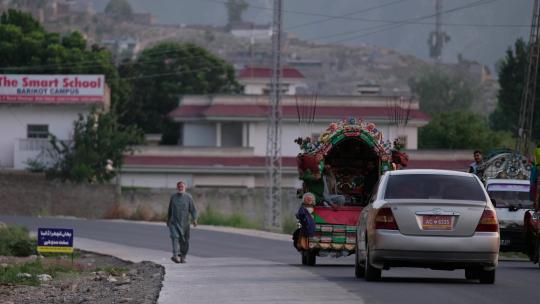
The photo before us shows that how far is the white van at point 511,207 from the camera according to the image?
3462 centimetres

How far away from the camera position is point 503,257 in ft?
124

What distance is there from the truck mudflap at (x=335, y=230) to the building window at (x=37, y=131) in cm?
5646

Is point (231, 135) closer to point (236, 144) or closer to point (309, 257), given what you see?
point (236, 144)

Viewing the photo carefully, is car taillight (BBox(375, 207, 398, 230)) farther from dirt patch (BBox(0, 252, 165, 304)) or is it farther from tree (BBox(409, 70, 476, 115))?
tree (BBox(409, 70, 476, 115))

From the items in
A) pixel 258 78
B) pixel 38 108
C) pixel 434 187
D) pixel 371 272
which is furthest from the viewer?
pixel 258 78

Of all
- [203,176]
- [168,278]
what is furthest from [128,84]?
[168,278]

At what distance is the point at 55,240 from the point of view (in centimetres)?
3569

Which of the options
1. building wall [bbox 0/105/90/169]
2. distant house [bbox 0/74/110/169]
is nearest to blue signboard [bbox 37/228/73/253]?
distant house [bbox 0/74/110/169]

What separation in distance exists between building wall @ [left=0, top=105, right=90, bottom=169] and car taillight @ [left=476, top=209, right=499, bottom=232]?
63464 mm

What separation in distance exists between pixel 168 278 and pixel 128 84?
9522 centimetres

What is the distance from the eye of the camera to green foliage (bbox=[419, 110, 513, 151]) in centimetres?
10175

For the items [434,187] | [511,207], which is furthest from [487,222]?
[511,207]

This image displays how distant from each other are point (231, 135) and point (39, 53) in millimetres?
16226

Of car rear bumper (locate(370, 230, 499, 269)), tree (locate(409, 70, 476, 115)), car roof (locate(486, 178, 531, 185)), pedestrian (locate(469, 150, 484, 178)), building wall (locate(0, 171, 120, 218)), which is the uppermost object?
pedestrian (locate(469, 150, 484, 178))
